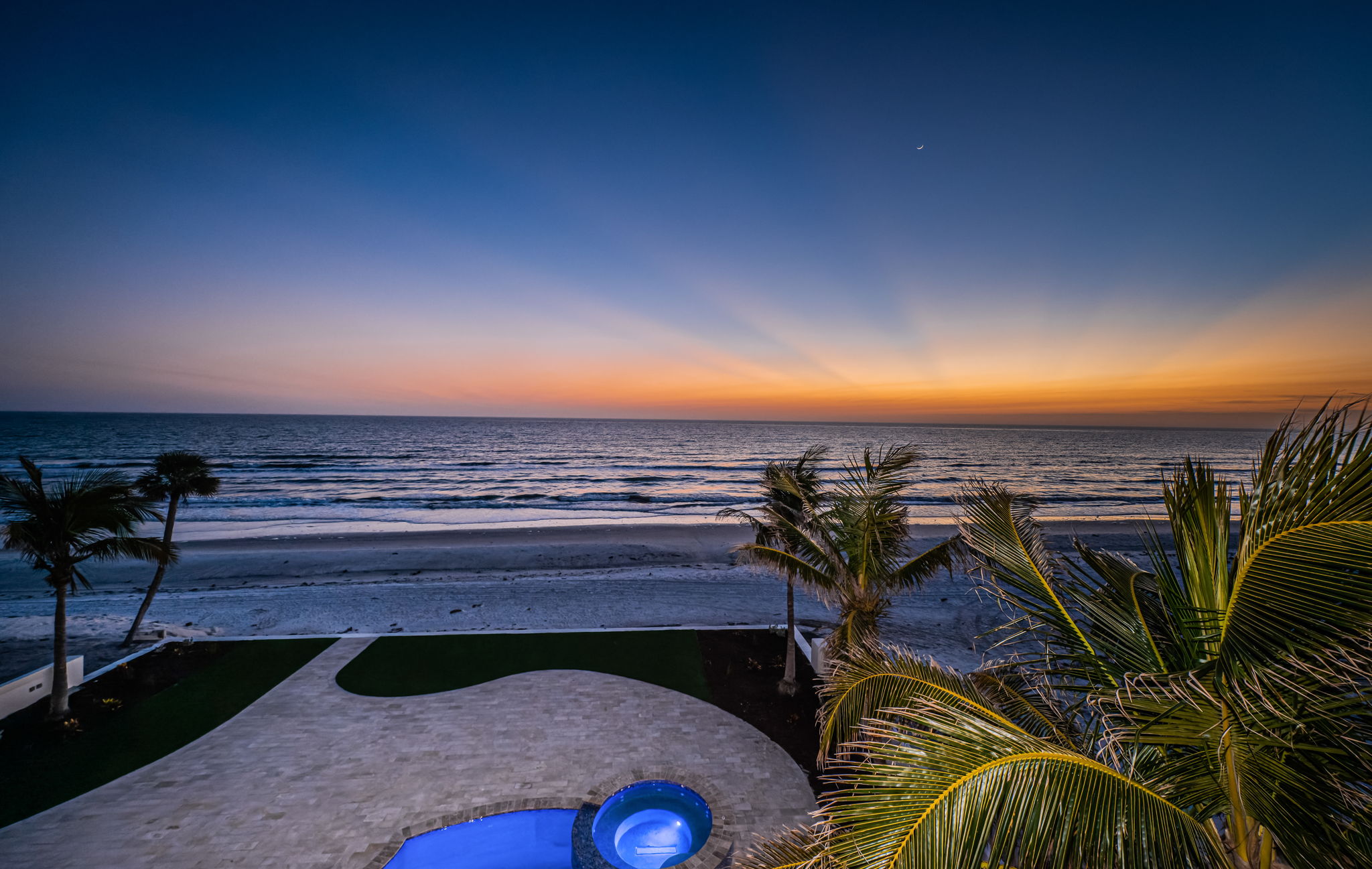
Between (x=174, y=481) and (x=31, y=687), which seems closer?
(x=31, y=687)

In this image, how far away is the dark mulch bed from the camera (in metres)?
8.65

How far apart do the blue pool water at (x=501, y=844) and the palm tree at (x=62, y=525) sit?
21.9ft

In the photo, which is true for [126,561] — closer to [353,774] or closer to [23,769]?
[23,769]

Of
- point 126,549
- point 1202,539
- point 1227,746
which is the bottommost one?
point 126,549

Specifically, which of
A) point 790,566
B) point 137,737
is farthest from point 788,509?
point 137,737

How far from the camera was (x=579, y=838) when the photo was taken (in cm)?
655

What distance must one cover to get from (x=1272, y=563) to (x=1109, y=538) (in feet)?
99.2

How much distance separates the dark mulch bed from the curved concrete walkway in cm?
34

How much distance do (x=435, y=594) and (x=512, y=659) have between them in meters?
6.62

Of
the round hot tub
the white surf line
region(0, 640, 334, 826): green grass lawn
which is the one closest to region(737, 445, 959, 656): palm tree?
the round hot tub

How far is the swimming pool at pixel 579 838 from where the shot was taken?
21.6 feet

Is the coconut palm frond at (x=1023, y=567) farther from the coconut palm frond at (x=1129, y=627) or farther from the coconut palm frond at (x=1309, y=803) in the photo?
the coconut palm frond at (x=1309, y=803)

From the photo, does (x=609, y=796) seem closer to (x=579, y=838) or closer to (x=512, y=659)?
(x=579, y=838)

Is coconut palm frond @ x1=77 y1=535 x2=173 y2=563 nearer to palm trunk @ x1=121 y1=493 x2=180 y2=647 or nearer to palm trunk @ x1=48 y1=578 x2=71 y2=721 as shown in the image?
palm trunk @ x1=121 y1=493 x2=180 y2=647
